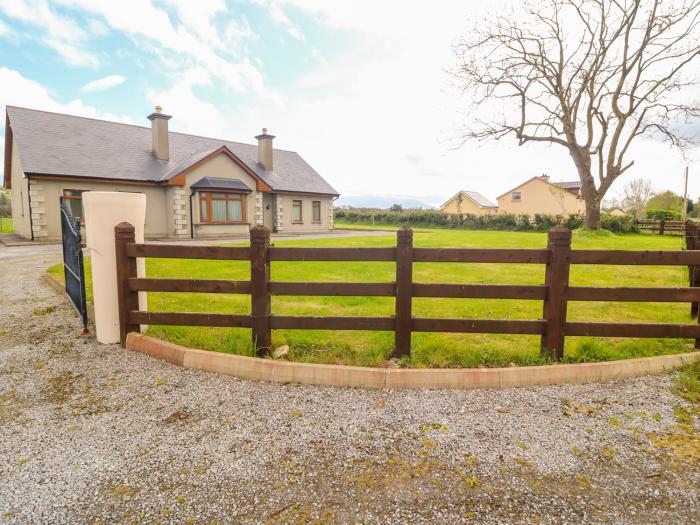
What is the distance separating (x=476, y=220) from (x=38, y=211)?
1316 inches

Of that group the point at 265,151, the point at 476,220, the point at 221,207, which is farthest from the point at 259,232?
the point at 476,220

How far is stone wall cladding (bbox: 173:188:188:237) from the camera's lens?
944 inches

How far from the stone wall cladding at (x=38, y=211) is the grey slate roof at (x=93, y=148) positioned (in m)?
0.95

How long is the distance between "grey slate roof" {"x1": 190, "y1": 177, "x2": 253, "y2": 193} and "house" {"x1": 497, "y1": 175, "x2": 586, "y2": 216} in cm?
3624

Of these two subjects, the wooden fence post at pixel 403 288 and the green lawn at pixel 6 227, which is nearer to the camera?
the wooden fence post at pixel 403 288

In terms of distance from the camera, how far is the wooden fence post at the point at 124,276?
5051 millimetres

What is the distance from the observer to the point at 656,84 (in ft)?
73.4

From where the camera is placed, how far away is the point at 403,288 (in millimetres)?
4574

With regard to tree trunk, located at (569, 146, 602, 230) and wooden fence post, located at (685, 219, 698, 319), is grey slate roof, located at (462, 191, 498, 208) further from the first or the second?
wooden fence post, located at (685, 219, 698, 319)

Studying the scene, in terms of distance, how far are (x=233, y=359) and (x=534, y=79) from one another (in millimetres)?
25788

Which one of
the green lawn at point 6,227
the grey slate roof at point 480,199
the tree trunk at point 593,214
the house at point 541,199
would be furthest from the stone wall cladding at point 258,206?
the grey slate roof at point 480,199

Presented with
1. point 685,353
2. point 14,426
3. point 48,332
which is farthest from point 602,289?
point 48,332

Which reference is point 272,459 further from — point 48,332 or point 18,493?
point 48,332

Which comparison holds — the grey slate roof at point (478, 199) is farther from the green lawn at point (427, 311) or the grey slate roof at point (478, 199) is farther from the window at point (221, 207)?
the green lawn at point (427, 311)
